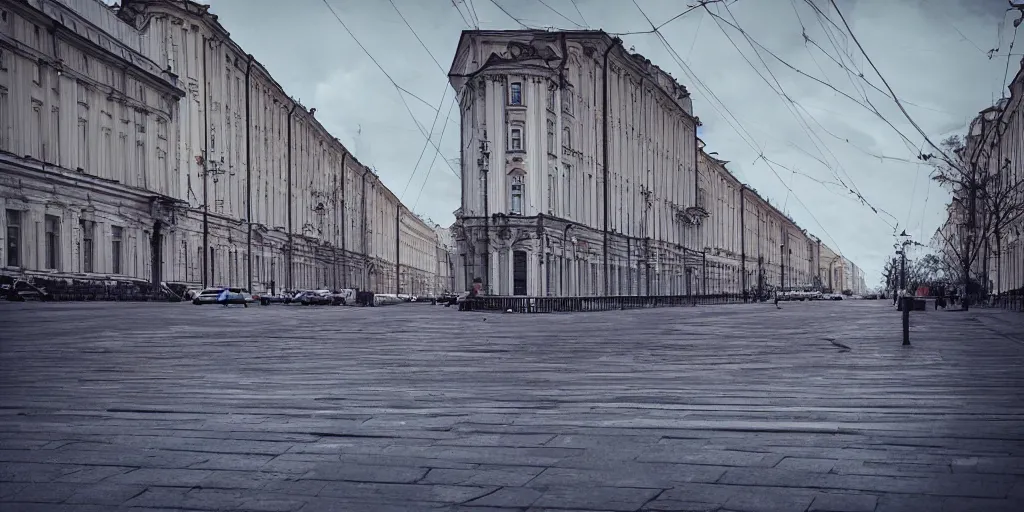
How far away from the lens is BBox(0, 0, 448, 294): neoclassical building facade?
48.0 meters

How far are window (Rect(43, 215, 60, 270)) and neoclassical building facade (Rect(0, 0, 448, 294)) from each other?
72mm

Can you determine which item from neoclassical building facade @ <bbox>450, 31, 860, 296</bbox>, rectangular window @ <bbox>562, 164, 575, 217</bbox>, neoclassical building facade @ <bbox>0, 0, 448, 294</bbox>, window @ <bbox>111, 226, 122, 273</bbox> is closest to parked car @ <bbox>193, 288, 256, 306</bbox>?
neoclassical building facade @ <bbox>0, 0, 448, 294</bbox>

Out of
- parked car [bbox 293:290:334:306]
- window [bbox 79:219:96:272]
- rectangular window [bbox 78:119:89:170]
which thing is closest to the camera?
window [bbox 79:219:96:272]

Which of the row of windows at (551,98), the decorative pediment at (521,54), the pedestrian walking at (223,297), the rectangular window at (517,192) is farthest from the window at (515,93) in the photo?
the pedestrian walking at (223,297)

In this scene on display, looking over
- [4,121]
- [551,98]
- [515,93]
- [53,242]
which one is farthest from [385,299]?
[4,121]

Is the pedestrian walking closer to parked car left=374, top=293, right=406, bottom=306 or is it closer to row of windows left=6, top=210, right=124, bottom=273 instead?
row of windows left=6, top=210, right=124, bottom=273

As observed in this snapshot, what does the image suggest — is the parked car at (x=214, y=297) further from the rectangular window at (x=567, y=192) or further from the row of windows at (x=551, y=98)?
the rectangular window at (x=567, y=192)

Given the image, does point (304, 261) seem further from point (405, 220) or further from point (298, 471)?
point (298, 471)

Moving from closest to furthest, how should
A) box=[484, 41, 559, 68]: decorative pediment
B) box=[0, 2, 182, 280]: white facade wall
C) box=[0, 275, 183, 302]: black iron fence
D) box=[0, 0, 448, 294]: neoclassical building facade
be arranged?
box=[0, 275, 183, 302]: black iron fence < box=[0, 2, 182, 280]: white facade wall < box=[0, 0, 448, 294]: neoclassical building facade < box=[484, 41, 559, 68]: decorative pediment

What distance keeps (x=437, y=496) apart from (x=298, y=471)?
1.11 metres

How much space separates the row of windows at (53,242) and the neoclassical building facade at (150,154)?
0.07 metres

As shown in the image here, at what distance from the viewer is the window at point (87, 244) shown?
52.5m

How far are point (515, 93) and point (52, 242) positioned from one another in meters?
29.2

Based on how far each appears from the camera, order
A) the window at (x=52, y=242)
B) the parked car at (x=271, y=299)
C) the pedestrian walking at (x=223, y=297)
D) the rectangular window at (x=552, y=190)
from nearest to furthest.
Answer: the window at (x=52, y=242)
the pedestrian walking at (x=223, y=297)
the rectangular window at (x=552, y=190)
the parked car at (x=271, y=299)
